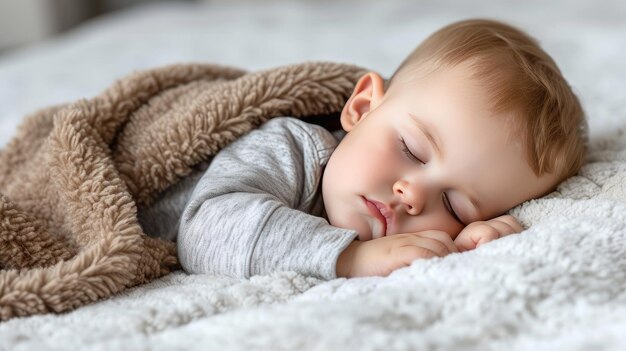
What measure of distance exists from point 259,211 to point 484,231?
0.30m

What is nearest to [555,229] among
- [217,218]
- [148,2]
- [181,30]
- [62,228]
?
[217,218]

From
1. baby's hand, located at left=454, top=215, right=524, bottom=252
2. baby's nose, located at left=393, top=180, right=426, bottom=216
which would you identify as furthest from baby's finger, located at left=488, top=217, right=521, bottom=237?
baby's nose, located at left=393, top=180, right=426, bottom=216

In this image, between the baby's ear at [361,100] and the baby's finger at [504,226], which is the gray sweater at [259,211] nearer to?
the baby's ear at [361,100]

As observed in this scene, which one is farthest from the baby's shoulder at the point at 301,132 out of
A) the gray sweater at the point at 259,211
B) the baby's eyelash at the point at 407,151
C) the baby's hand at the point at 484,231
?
the baby's hand at the point at 484,231

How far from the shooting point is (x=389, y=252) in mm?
917

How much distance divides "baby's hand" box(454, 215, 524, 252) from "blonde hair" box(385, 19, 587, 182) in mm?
98

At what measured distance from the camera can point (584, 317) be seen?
29.3 inches

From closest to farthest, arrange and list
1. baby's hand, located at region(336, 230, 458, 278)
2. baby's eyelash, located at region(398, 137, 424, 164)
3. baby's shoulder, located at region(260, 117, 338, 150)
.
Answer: baby's hand, located at region(336, 230, 458, 278)
baby's eyelash, located at region(398, 137, 424, 164)
baby's shoulder, located at region(260, 117, 338, 150)

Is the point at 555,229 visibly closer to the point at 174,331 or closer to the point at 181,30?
the point at 174,331

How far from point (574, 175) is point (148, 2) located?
109 inches

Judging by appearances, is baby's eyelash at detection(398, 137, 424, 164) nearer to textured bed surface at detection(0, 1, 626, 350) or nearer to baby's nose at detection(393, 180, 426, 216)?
baby's nose at detection(393, 180, 426, 216)

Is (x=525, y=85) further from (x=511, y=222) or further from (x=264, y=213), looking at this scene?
(x=264, y=213)

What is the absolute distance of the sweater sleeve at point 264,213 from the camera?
3.07 feet

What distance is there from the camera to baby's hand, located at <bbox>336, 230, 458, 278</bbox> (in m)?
0.90
